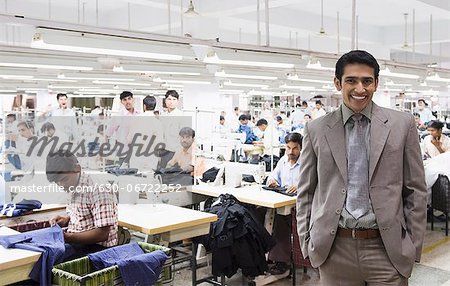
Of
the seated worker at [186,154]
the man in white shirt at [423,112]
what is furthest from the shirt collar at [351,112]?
the man in white shirt at [423,112]

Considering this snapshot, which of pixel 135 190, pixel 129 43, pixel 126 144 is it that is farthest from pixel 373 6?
pixel 135 190

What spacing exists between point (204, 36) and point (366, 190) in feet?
20.2

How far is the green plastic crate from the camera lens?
Answer: 2.51 meters

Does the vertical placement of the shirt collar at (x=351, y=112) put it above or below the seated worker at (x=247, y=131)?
above

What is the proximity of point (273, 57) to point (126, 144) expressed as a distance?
230 centimetres

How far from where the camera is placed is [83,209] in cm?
311

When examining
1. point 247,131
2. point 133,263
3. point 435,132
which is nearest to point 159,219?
point 133,263

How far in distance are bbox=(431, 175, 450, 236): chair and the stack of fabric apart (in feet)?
8.64

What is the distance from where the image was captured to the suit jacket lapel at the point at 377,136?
1.95m

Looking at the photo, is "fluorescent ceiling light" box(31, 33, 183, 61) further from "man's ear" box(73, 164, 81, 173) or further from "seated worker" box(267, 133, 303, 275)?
"seated worker" box(267, 133, 303, 275)

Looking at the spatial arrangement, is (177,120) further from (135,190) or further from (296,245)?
(296,245)

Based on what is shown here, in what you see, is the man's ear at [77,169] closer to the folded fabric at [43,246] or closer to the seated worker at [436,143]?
the folded fabric at [43,246]

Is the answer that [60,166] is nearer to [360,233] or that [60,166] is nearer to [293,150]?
[360,233]

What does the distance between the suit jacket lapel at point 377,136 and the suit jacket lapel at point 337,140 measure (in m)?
0.11
